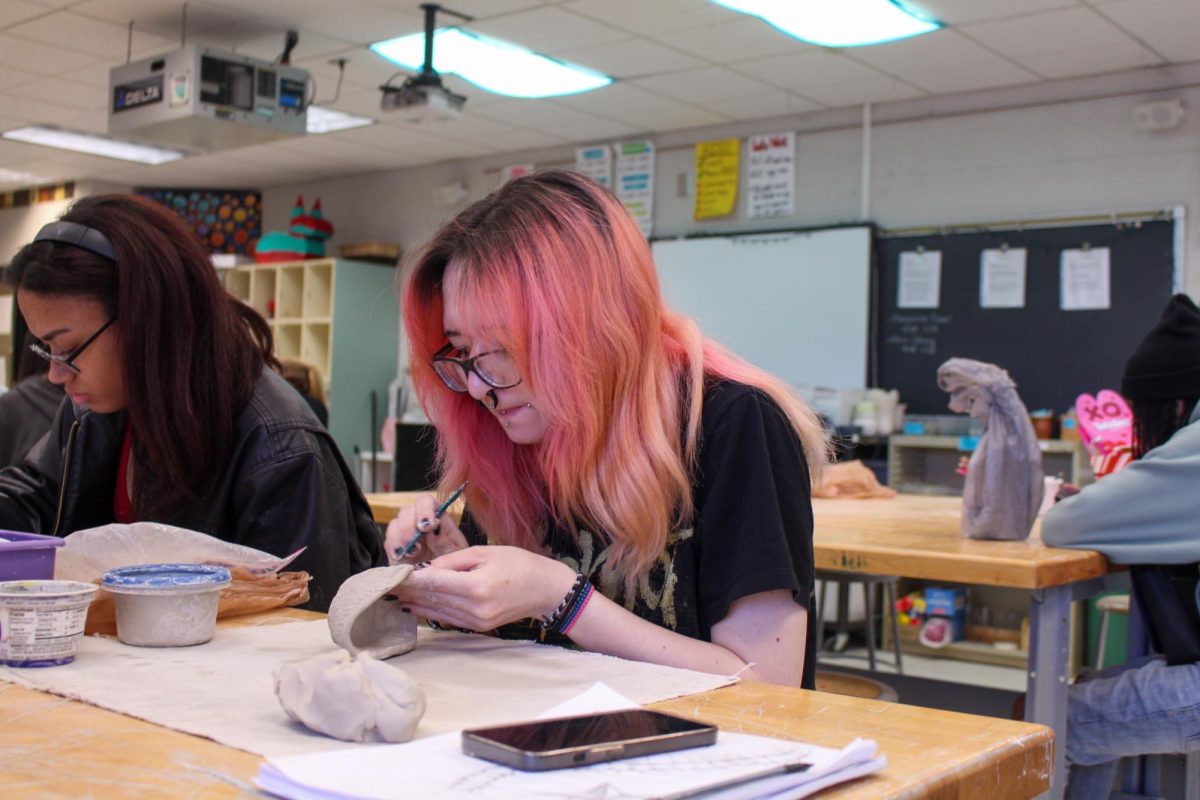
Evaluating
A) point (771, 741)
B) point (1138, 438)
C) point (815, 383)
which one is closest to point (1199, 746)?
point (1138, 438)

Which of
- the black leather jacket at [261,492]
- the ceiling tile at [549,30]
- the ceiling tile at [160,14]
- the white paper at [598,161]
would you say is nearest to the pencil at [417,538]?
the black leather jacket at [261,492]

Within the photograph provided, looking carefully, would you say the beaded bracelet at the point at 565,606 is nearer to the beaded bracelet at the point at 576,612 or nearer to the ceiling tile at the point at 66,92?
the beaded bracelet at the point at 576,612

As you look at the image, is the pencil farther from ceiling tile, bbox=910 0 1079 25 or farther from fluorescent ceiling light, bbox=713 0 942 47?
ceiling tile, bbox=910 0 1079 25

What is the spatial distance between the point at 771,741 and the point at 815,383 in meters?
5.49

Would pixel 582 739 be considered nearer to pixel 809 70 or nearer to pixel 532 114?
pixel 809 70

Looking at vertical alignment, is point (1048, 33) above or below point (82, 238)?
above

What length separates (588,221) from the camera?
138cm

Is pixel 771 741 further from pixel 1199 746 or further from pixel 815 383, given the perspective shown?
pixel 815 383

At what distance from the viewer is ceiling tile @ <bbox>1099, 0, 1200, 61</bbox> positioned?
175 inches

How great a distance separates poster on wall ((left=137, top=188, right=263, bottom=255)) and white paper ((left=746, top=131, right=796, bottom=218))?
4289 millimetres

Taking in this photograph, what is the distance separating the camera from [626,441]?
1.36 meters

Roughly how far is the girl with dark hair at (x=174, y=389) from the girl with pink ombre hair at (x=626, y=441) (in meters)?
0.38

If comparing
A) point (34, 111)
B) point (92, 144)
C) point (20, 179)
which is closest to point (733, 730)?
point (34, 111)

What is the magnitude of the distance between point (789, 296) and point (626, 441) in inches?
201
